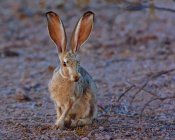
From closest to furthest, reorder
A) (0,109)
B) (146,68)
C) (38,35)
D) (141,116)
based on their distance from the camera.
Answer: (141,116)
(0,109)
(146,68)
(38,35)

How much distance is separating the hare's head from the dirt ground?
0.61 metres

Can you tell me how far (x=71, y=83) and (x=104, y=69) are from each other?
169 inches

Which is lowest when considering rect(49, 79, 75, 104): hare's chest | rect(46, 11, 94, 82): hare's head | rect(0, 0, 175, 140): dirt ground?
rect(0, 0, 175, 140): dirt ground

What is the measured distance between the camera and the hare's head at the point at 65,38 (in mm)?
5980

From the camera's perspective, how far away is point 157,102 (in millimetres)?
8000

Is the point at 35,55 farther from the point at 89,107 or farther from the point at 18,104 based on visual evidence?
the point at 89,107

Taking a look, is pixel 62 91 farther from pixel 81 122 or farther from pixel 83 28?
pixel 83 28

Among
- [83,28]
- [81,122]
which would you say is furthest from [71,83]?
[83,28]

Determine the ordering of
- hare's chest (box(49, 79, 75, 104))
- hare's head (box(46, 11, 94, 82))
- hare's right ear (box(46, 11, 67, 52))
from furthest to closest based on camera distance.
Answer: hare's right ear (box(46, 11, 67, 52)), hare's chest (box(49, 79, 75, 104)), hare's head (box(46, 11, 94, 82))

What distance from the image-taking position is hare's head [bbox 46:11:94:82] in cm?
598

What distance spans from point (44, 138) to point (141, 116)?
1.48 m

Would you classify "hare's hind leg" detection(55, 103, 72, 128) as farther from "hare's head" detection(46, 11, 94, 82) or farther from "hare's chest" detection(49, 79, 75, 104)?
"hare's head" detection(46, 11, 94, 82)

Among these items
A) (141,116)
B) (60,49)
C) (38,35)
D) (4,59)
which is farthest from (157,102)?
(38,35)

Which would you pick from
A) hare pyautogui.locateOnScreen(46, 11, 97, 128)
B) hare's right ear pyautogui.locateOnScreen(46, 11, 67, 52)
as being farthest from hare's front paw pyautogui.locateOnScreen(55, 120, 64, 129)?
hare's right ear pyautogui.locateOnScreen(46, 11, 67, 52)
